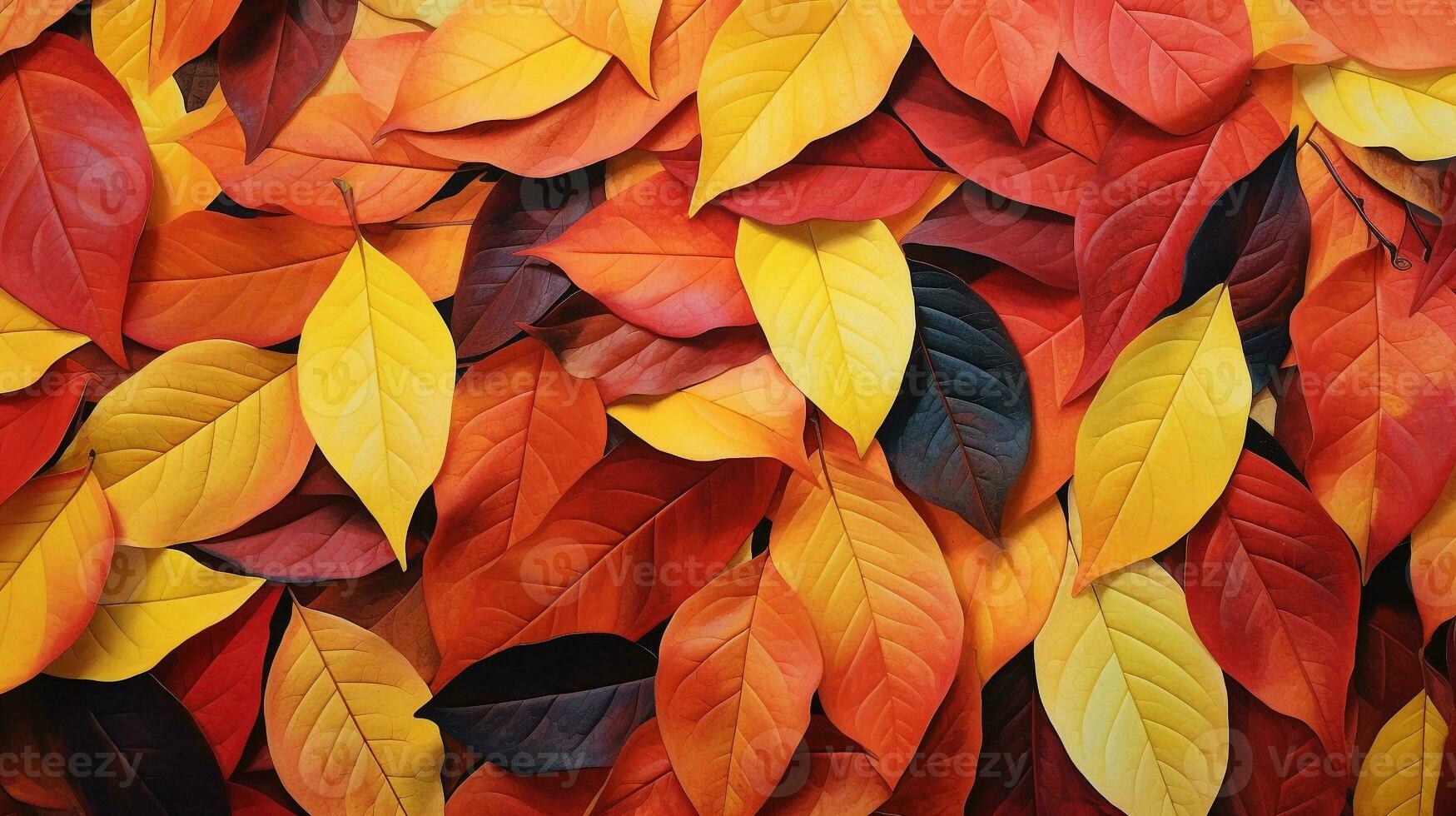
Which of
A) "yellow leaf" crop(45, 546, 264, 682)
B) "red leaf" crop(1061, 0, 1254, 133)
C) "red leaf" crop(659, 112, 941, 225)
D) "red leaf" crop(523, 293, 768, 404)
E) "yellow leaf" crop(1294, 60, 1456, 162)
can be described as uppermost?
"red leaf" crop(1061, 0, 1254, 133)

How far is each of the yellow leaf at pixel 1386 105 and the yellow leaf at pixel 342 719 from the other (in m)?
0.57

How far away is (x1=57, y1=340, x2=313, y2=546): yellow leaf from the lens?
1.43ft

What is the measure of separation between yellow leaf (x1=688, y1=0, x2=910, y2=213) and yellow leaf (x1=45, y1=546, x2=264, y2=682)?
1.06 ft

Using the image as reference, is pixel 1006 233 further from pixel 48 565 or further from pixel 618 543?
pixel 48 565

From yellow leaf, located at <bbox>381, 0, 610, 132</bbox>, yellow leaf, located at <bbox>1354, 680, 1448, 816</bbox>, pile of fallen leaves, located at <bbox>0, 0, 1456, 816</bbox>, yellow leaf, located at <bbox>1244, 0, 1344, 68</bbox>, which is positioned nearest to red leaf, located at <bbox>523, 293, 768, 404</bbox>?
pile of fallen leaves, located at <bbox>0, 0, 1456, 816</bbox>

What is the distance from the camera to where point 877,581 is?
17.9 inches

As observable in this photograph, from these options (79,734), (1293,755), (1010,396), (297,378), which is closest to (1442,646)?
(1293,755)

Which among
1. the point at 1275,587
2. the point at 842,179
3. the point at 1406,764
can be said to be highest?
the point at 842,179

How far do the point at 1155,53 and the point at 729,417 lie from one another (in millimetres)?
284

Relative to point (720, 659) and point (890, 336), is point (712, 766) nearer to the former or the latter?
point (720, 659)

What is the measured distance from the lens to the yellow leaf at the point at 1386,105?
1.44ft

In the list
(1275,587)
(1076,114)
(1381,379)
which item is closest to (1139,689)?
(1275,587)

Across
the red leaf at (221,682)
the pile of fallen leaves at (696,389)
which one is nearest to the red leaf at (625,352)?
the pile of fallen leaves at (696,389)

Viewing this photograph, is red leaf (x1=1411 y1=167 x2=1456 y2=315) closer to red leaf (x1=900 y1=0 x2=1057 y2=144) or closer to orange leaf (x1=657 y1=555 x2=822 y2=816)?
red leaf (x1=900 y1=0 x2=1057 y2=144)
